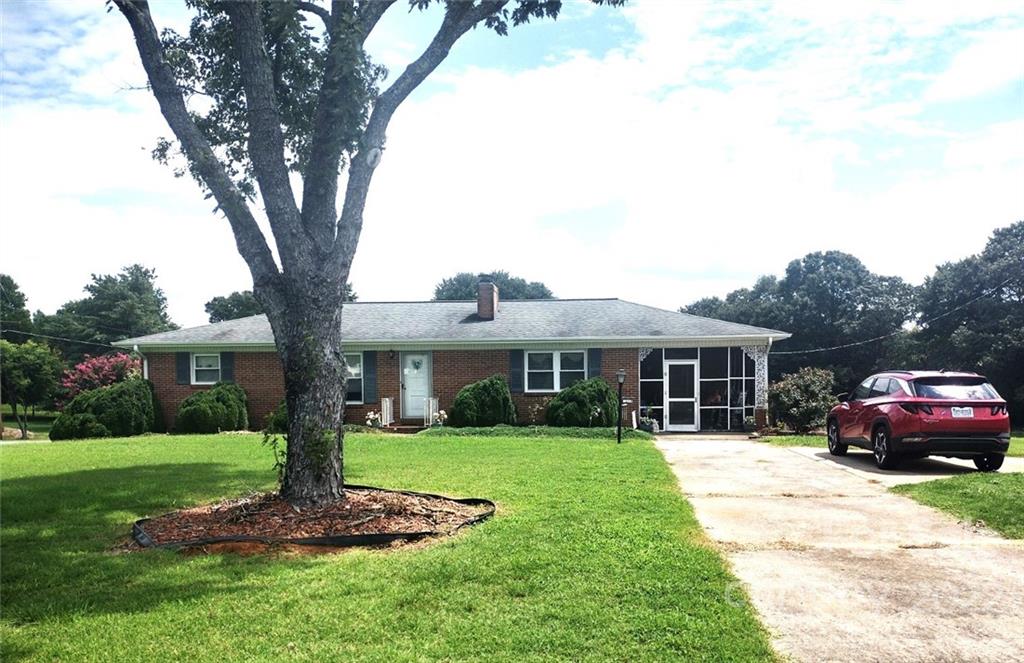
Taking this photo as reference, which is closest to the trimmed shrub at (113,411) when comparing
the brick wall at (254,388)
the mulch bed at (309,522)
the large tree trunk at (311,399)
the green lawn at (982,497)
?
the brick wall at (254,388)

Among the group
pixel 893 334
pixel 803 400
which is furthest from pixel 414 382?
pixel 893 334

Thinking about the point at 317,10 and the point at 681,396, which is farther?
the point at 681,396

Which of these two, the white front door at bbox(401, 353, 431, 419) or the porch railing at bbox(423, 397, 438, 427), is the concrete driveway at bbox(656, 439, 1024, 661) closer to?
the porch railing at bbox(423, 397, 438, 427)

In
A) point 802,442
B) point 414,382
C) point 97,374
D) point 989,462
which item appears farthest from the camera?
point 97,374

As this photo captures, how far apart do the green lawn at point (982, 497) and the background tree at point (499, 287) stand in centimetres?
5241

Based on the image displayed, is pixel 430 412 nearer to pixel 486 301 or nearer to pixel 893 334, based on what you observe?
pixel 486 301

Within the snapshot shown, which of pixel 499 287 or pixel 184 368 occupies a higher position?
pixel 499 287

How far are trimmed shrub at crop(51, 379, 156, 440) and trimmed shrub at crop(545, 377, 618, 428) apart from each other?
11.4 meters

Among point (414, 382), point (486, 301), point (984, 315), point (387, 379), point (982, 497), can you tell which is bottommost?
point (982, 497)

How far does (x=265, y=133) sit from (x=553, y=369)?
1463cm

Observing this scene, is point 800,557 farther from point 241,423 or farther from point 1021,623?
point 241,423

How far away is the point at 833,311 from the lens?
46.5 metres

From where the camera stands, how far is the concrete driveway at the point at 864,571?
3.82 m

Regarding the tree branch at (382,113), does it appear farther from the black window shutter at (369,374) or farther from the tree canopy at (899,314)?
the tree canopy at (899,314)
